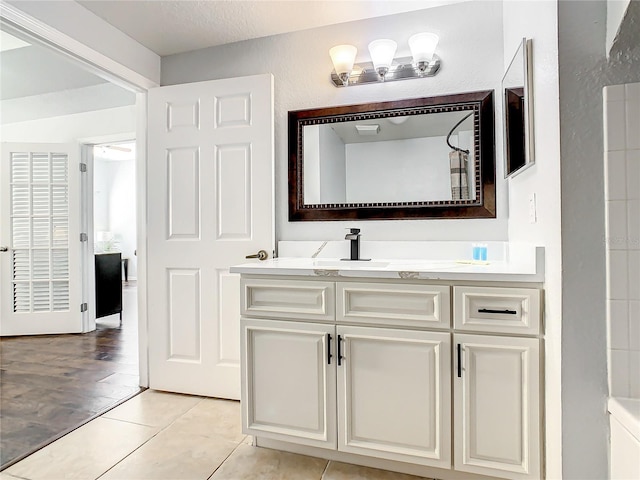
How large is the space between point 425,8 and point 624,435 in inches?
83.5

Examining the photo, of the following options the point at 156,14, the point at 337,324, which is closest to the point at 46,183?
the point at 156,14

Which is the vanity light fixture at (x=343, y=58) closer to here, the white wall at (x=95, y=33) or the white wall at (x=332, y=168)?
the white wall at (x=332, y=168)

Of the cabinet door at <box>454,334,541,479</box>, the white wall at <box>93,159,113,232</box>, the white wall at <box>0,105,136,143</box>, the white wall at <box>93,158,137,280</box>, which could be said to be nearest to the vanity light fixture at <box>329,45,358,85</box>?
the cabinet door at <box>454,334,541,479</box>

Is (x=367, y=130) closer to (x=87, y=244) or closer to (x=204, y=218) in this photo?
(x=204, y=218)

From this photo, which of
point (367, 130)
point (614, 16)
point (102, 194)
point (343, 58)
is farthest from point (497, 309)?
point (102, 194)

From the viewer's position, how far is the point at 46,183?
3.93 m

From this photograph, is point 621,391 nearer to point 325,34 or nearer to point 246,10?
point 325,34

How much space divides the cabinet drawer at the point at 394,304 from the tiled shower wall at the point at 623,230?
1.74ft

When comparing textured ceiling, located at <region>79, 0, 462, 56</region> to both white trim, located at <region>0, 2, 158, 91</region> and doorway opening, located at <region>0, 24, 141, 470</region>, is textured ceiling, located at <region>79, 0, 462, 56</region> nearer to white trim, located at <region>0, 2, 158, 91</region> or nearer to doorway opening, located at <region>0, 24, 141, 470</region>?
white trim, located at <region>0, 2, 158, 91</region>

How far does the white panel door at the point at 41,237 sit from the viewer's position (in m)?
3.87

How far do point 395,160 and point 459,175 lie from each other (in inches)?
14.0

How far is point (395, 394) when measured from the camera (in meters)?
1.57

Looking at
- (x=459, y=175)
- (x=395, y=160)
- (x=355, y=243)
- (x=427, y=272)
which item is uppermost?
(x=395, y=160)

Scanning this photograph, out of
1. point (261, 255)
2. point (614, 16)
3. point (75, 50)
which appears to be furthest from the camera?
point (261, 255)
